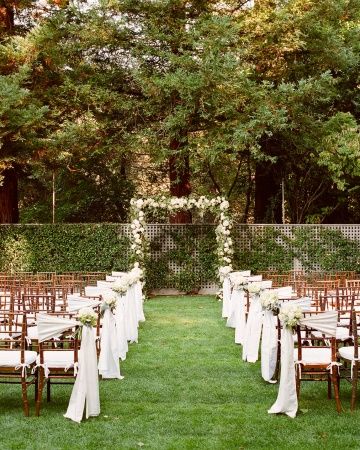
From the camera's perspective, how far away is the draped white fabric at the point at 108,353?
8883 mm

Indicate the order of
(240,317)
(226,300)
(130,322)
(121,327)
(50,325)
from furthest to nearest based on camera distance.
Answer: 1. (226,300)
2. (130,322)
3. (240,317)
4. (121,327)
5. (50,325)

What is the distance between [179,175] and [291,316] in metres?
15.8

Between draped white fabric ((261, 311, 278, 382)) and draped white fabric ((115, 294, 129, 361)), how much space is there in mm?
2281

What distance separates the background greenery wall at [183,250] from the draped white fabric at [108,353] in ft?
35.9

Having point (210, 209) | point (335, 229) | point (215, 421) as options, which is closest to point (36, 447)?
point (215, 421)

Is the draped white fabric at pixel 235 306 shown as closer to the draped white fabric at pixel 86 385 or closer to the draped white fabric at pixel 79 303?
the draped white fabric at pixel 79 303

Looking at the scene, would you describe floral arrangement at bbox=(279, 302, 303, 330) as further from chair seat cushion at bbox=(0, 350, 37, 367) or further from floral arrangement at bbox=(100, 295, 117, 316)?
chair seat cushion at bbox=(0, 350, 37, 367)

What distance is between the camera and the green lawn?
631 cm

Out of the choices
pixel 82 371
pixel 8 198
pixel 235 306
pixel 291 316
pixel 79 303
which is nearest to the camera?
pixel 82 371

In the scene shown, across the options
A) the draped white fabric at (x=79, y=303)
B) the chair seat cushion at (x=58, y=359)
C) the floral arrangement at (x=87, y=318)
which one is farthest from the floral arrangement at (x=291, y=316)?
the draped white fabric at (x=79, y=303)

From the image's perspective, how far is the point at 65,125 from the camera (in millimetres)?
20875

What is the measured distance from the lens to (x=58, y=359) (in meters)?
7.35

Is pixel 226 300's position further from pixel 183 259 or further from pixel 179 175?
pixel 179 175

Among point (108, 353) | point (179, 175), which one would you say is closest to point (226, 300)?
point (108, 353)
